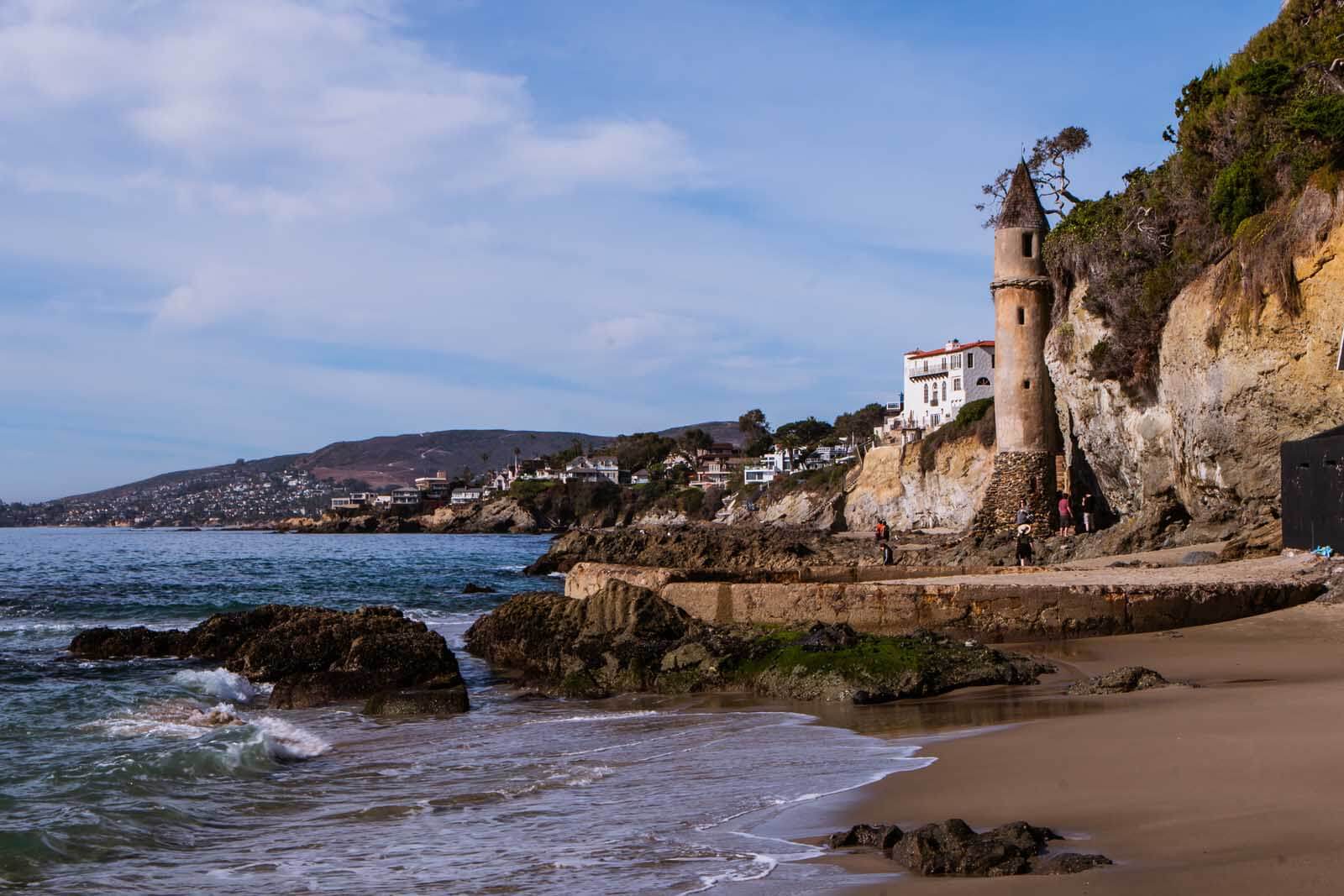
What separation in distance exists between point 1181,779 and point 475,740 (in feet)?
18.2

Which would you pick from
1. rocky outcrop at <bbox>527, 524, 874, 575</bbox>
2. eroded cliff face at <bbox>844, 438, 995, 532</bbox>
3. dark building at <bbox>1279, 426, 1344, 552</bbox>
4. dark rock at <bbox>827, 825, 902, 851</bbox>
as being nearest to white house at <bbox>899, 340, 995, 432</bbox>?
eroded cliff face at <bbox>844, 438, 995, 532</bbox>

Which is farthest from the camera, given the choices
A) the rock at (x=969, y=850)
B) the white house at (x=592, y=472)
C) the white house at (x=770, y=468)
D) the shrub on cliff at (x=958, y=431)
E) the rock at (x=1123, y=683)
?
the white house at (x=592, y=472)

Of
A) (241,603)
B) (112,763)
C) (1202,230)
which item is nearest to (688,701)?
(112,763)

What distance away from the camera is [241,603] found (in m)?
27.7

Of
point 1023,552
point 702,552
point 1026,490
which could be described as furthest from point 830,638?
point 702,552

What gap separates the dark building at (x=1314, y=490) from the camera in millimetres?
13477

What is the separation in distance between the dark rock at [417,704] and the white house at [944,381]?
6023 centimetres

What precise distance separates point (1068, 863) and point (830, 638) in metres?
6.86

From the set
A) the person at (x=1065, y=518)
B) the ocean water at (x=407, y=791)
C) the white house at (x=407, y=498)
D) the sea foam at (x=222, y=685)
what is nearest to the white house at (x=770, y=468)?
the white house at (x=407, y=498)

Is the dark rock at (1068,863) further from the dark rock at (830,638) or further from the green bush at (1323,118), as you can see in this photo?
the green bush at (1323,118)

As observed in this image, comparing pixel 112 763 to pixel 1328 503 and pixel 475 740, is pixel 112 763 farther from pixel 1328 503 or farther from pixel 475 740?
pixel 1328 503

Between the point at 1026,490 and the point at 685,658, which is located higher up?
the point at 1026,490

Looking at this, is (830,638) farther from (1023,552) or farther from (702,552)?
(702,552)

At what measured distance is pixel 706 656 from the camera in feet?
37.8
